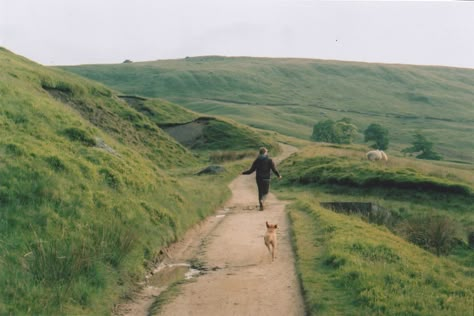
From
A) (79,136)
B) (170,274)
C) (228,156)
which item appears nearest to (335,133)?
(228,156)

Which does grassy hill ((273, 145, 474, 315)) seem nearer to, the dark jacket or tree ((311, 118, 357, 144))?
the dark jacket

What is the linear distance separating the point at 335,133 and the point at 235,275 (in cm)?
10706

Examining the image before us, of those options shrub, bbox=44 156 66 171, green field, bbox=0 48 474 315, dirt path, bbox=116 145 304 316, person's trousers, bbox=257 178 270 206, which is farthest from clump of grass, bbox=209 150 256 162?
shrub, bbox=44 156 66 171

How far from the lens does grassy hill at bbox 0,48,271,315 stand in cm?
948

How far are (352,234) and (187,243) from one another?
5015 millimetres

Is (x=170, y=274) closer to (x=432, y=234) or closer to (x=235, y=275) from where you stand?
(x=235, y=275)

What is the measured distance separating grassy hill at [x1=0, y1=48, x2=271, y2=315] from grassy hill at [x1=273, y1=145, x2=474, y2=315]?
401cm

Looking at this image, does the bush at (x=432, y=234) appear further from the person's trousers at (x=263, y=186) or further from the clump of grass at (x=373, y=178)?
the clump of grass at (x=373, y=178)

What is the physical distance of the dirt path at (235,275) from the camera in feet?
32.2

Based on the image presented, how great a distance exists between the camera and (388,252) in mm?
13219

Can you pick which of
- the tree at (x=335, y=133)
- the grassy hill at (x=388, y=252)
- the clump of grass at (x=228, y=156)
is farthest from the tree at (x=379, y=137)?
the grassy hill at (x=388, y=252)

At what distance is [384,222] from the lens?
24.2m

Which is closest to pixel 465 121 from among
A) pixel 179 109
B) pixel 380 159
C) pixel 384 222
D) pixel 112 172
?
pixel 179 109

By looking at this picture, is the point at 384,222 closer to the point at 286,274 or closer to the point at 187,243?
the point at 187,243
